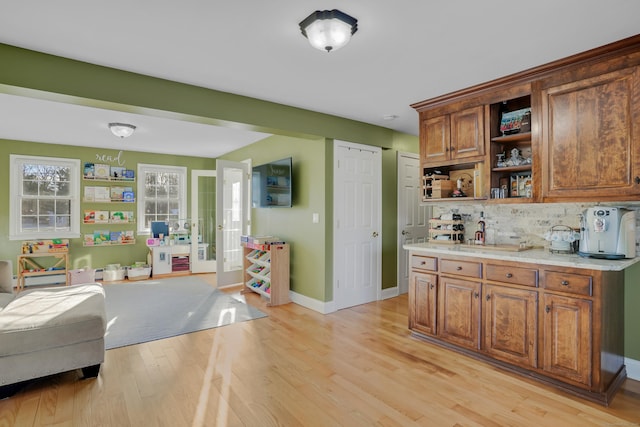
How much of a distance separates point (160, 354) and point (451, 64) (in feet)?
11.7

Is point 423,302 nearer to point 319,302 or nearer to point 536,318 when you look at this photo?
point 536,318

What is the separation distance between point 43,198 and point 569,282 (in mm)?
7578

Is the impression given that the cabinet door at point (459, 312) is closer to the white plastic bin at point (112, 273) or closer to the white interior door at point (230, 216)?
the white interior door at point (230, 216)

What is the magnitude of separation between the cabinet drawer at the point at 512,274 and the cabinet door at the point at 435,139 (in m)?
1.25

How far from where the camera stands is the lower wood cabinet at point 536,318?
89.6 inches

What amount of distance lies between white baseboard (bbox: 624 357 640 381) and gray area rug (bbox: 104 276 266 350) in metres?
3.47

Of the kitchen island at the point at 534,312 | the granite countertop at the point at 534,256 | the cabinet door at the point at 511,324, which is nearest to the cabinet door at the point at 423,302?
the kitchen island at the point at 534,312

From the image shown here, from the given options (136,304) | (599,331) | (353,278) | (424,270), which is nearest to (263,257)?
(353,278)

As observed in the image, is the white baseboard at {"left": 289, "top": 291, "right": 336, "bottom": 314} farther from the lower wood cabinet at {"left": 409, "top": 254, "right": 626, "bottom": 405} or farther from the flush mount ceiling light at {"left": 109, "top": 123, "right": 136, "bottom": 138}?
the flush mount ceiling light at {"left": 109, "top": 123, "right": 136, "bottom": 138}

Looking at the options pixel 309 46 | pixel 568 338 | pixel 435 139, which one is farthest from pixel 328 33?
pixel 568 338

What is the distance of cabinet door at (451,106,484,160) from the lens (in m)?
3.20

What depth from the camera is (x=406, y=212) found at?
17.0 ft

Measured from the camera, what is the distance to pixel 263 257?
5000mm

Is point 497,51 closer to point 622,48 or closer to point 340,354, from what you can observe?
point 622,48
